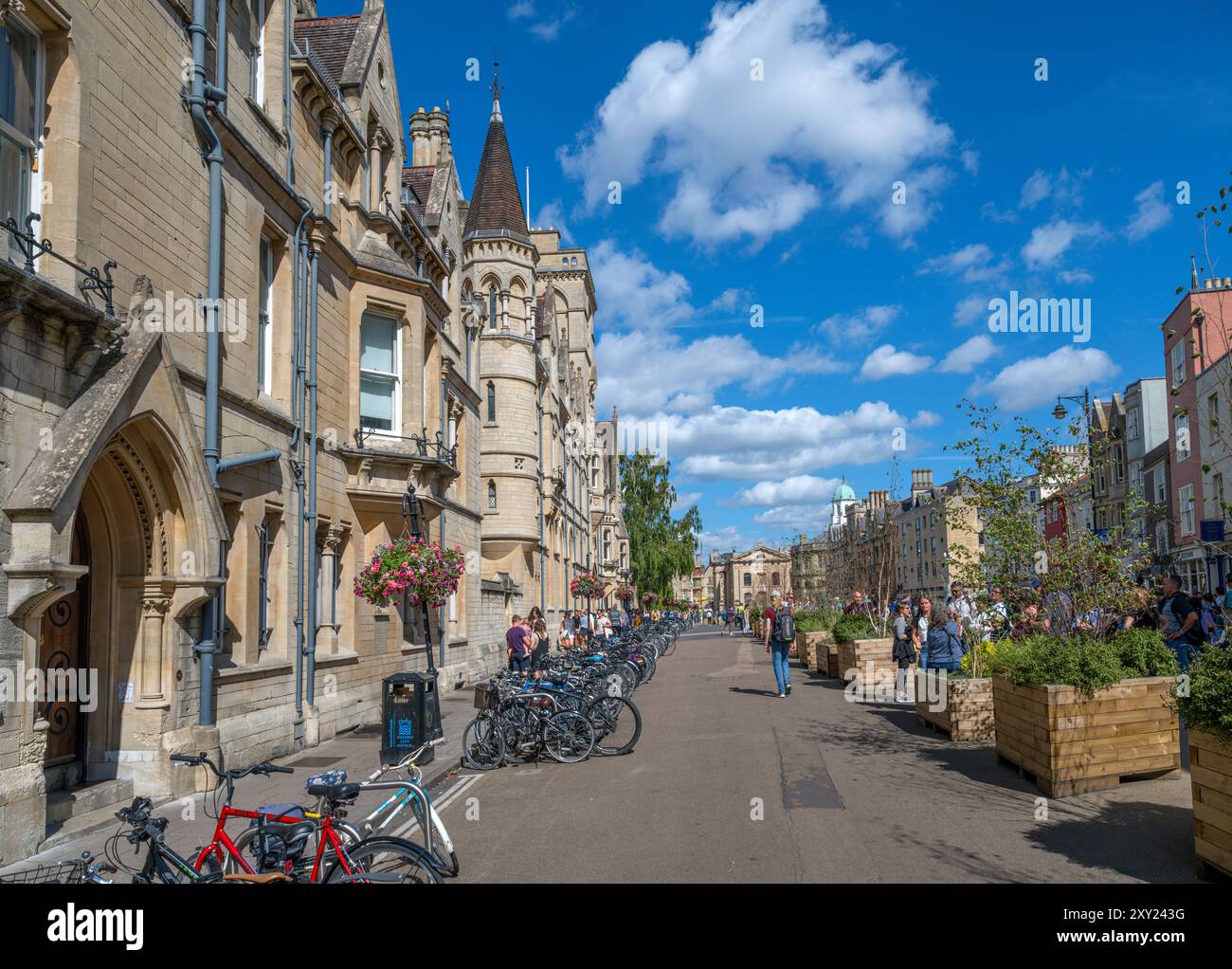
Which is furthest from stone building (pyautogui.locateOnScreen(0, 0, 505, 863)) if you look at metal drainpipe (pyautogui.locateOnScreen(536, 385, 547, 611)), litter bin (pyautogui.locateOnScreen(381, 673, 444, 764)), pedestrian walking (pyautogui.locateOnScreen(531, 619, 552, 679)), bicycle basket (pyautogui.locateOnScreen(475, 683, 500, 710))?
metal drainpipe (pyautogui.locateOnScreen(536, 385, 547, 611))

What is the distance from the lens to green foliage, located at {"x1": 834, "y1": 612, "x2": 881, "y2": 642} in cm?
2128

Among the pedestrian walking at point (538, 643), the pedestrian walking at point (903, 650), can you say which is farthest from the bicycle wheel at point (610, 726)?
the pedestrian walking at point (903, 650)

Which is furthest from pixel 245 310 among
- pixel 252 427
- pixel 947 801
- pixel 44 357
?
pixel 947 801

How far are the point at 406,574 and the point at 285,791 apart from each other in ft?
15.9

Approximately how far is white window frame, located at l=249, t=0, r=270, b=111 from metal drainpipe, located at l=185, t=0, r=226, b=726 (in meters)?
1.77

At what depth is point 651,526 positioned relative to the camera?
73312 mm

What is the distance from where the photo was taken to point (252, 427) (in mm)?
12203

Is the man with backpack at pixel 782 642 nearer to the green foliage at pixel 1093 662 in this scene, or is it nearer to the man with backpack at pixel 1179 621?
the man with backpack at pixel 1179 621

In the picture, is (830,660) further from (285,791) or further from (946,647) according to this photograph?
(285,791)

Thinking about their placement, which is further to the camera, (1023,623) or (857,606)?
(857,606)

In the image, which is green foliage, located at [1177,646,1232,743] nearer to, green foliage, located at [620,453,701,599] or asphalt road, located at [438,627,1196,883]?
asphalt road, located at [438,627,1196,883]

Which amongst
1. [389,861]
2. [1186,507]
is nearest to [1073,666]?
[389,861]

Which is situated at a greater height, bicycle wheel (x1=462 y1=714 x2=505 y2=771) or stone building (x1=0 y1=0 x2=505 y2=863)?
stone building (x1=0 y1=0 x2=505 y2=863)
